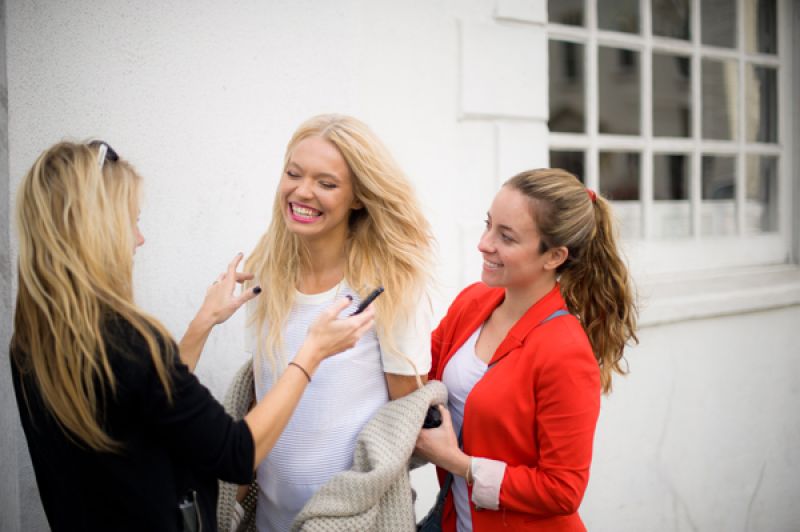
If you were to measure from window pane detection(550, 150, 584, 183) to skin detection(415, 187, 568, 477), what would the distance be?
1864 mm

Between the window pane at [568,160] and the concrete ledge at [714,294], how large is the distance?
2.43ft

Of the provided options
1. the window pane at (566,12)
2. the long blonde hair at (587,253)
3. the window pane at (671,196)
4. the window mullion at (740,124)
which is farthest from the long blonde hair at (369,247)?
the window mullion at (740,124)

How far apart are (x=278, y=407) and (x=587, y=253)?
0.99 metres

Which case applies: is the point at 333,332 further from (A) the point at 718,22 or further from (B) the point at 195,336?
(A) the point at 718,22

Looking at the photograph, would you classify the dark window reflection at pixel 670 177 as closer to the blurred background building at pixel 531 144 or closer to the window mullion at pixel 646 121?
the blurred background building at pixel 531 144

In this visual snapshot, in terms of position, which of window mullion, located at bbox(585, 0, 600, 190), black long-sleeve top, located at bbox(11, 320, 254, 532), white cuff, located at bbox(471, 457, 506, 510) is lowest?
white cuff, located at bbox(471, 457, 506, 510)

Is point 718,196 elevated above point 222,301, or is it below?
above

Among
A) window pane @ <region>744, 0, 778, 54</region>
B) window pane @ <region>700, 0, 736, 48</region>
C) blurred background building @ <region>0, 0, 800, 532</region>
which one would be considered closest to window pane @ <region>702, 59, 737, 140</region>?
blurred background building @ <region>0, 0, 800, 532</region>

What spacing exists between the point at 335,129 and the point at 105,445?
99 cm

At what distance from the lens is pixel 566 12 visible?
145 inches

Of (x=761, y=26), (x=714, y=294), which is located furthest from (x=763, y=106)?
(x=714, y=294)

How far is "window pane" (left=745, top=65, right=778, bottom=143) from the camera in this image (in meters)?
4.57

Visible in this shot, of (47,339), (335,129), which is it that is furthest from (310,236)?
(47,339)

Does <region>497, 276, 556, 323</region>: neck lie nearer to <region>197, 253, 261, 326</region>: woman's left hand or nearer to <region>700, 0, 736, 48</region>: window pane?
<region>197, 253, 261, 326</region>: woman's left hand
